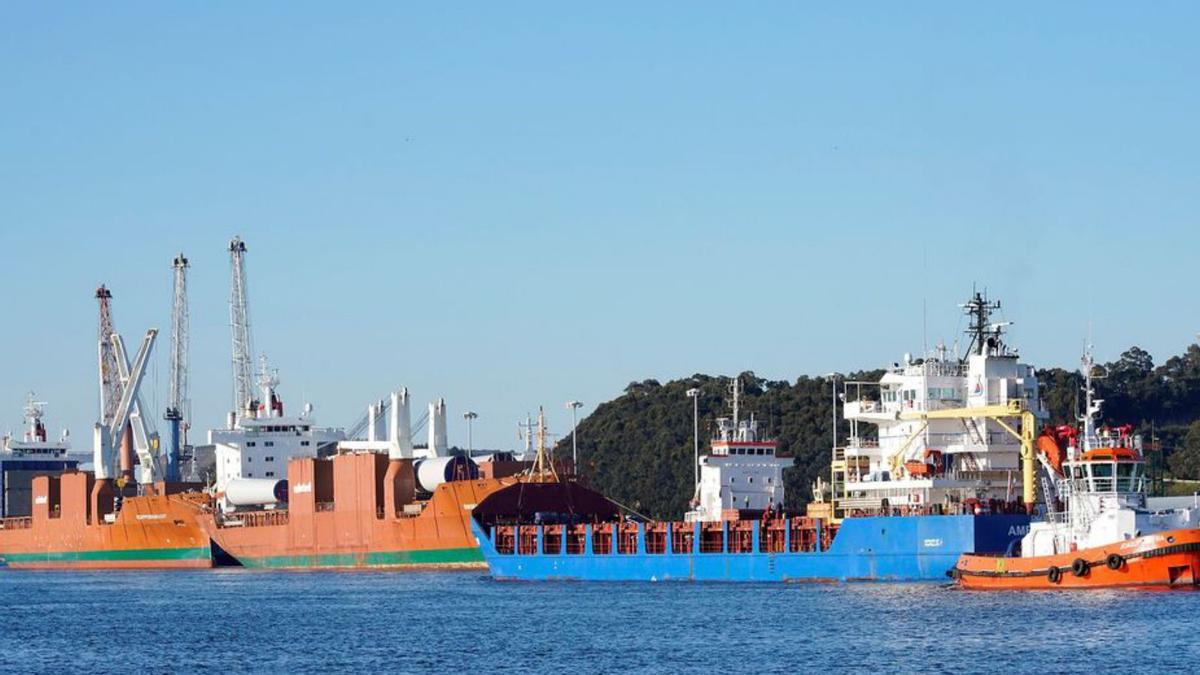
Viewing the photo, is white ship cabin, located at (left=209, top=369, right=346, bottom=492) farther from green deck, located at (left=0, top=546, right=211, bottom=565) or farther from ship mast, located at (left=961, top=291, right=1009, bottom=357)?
ship mast, located at (left=961, top=291, right=1009, bottom=357)

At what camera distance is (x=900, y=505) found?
5653cm

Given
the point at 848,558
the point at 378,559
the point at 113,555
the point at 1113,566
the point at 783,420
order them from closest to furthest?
the point at 1113,566, the point at 848,558, the point at 378,559, the point at 113,555, the point at 783,420

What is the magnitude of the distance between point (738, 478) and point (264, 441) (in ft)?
132

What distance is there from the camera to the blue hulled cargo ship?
5422 cm

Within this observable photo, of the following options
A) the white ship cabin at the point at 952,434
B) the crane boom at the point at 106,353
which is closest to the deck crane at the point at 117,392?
the crane boom at the point at 106,353

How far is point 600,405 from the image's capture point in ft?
425

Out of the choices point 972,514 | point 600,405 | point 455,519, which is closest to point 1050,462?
point 972,514

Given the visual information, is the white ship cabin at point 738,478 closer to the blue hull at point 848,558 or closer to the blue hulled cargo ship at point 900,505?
the blue hulled cargo ship at point 900,505

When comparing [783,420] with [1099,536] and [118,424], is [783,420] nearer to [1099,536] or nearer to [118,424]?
[118,424]

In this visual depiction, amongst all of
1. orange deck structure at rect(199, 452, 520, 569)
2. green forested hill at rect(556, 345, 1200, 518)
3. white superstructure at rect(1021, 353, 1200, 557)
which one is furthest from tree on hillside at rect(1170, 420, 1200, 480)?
white superstructure at rect(1021, 353, 1200, 557)

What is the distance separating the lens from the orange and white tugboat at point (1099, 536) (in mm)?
48281

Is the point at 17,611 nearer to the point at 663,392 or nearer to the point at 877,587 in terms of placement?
the point at 877,587

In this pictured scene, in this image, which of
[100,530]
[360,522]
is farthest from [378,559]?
[100,530]

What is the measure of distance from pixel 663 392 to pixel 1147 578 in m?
74.3
